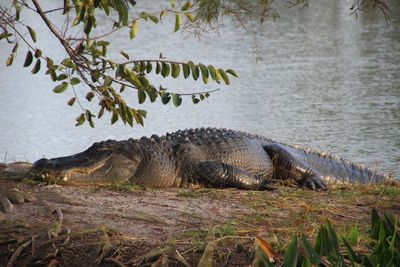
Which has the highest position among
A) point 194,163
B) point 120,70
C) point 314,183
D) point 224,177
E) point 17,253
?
point 120,70

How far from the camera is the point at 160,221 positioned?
6098 millimetres

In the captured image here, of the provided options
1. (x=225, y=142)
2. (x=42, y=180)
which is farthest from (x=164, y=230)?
(x=225, y=142)

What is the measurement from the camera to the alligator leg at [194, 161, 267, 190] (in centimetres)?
801

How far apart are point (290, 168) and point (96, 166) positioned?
196 centimetres

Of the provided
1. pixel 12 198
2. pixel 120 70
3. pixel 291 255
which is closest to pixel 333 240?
pixel 291 255

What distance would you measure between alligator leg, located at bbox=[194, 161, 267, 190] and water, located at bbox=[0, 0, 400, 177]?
115 cm

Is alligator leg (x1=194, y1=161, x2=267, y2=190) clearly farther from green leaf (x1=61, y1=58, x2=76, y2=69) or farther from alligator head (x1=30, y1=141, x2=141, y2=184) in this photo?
green leaf (x1=61, y1=58, x2=76, y2=69)

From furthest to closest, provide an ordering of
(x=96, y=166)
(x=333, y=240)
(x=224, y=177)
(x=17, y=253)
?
(x=224, y=177) < (x=96, y=166) < (x=17, y=253) < (x=333, y=240)

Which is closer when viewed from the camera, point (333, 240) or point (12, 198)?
point (333, 240)

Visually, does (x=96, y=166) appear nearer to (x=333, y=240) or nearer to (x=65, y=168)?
(x=65, y=168)

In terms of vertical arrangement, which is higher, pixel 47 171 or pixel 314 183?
pixel 47 171

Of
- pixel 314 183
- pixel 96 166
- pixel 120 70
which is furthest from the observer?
pixel 314 183

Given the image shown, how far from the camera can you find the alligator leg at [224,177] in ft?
26.3

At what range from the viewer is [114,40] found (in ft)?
76.4
